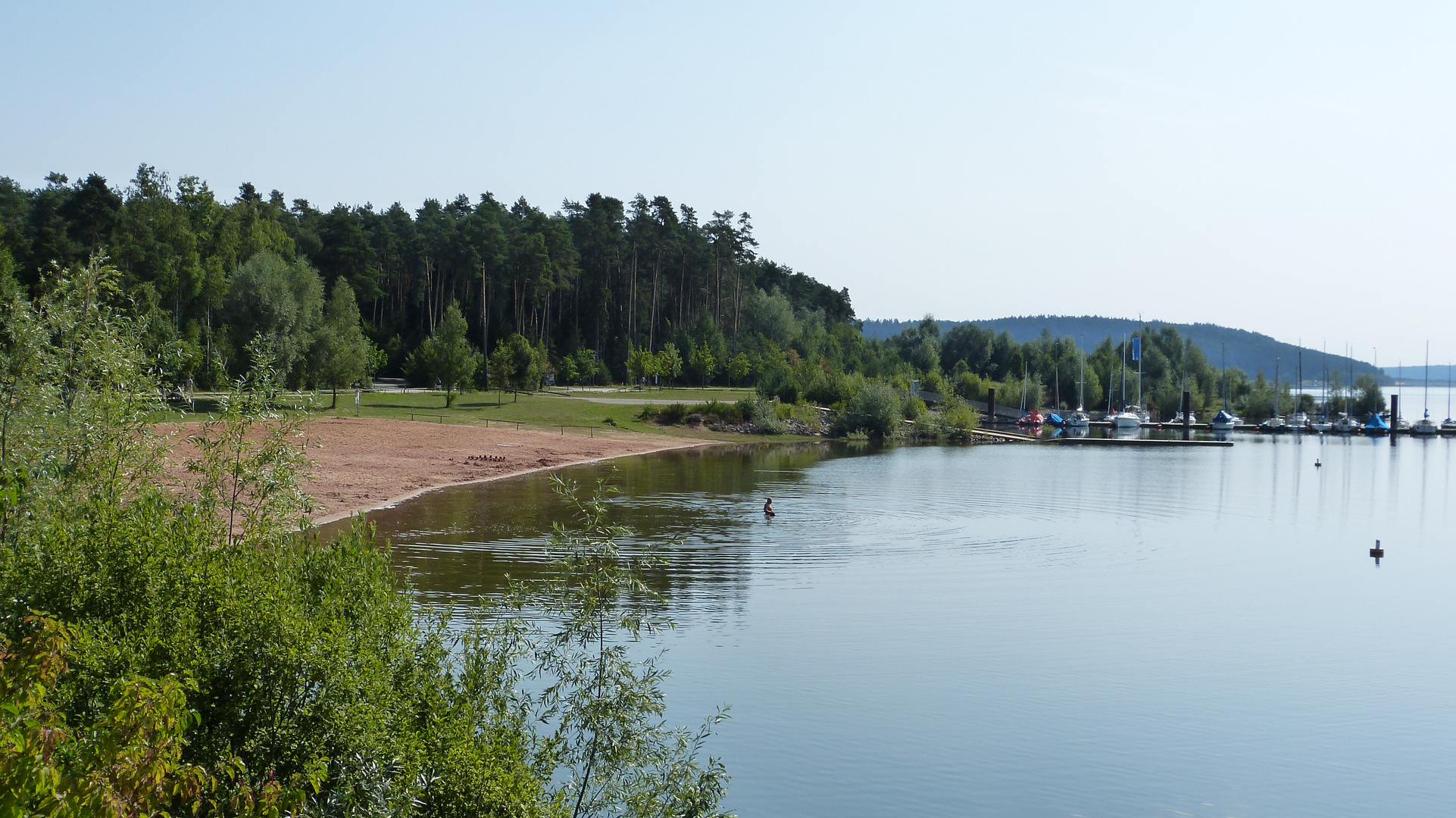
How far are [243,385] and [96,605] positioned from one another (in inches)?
313

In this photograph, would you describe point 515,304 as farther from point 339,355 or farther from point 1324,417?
point 1324,417

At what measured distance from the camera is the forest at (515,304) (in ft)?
285

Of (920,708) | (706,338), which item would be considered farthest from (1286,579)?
(706,338)

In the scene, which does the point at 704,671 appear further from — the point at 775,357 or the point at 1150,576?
the point at 775,357

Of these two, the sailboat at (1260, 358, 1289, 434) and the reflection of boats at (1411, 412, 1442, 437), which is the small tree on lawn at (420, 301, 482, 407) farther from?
the reflection of boats at (1411, 412, 1442, 437)

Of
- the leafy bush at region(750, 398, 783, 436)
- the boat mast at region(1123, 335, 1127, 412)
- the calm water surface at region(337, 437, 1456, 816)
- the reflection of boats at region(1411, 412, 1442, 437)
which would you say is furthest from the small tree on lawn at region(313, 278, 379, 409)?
the reflection of boats at region(1411, 412, 1442, 437)

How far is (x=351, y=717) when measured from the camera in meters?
11.3

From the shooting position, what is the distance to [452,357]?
299ft

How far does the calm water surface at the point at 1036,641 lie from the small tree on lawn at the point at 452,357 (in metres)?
35.1

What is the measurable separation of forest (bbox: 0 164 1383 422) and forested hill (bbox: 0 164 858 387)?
26 cm

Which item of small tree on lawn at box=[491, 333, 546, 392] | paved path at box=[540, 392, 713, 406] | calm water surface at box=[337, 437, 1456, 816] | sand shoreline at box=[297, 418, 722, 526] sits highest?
small tree on lawn at box=[491, 333, 546, 392]

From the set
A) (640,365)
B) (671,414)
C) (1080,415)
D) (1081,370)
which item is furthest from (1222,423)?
(671,414)

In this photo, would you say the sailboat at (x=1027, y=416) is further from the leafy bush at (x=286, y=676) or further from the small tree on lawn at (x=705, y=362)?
the leafy bush at (x=286, y=676)

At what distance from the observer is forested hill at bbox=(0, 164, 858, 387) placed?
85.3 metres
